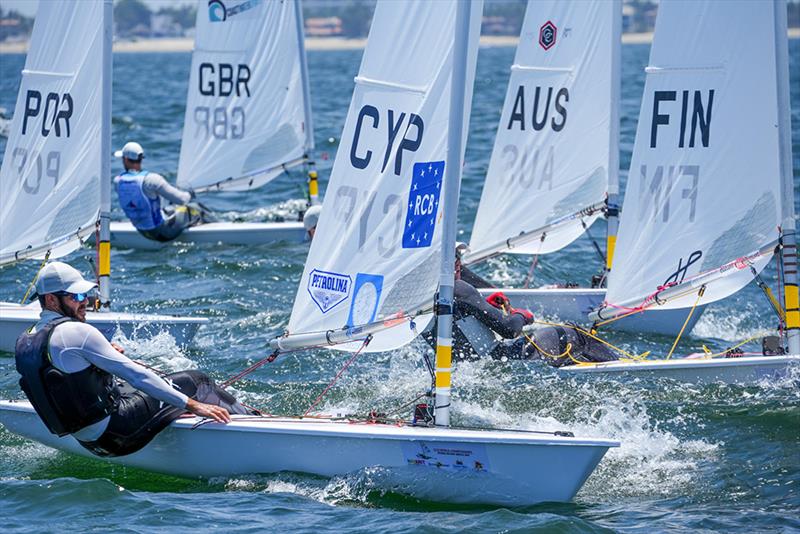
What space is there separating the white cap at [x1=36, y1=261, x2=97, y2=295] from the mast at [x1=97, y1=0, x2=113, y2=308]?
313 cm

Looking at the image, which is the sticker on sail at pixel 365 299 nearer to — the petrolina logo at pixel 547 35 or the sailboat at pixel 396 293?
the sailboat at pixel 396 293

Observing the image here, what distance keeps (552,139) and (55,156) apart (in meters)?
4.22

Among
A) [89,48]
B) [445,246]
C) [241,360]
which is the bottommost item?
[241,360]

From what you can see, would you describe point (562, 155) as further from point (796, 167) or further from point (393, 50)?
point (796, 167)

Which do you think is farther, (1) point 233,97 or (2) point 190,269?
(1) point 233,97

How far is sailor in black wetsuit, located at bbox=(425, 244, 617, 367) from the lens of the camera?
9.06 m

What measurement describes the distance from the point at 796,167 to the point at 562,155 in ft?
26.7

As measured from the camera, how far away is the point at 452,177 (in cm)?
648

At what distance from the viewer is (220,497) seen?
6.81 metres

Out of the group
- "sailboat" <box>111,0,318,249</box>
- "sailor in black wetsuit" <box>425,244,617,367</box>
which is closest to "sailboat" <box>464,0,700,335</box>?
"sailor in black wetsuit" <box>425,244,617,367</box>

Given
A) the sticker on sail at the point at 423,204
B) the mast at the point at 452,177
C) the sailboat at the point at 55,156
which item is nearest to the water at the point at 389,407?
the mast at the point at 452,177

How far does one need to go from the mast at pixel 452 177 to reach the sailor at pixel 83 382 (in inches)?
48.1

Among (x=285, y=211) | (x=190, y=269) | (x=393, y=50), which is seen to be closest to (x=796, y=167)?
(x=285, y=211)

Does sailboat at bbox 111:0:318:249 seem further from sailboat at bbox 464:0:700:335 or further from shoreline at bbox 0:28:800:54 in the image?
shoreline at bbox 0:28:800:54
